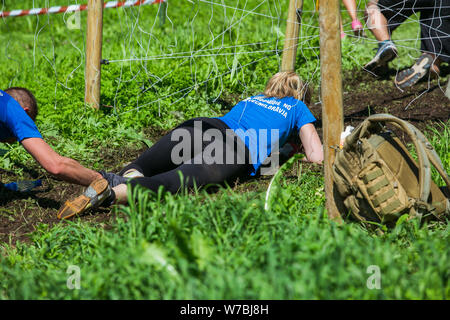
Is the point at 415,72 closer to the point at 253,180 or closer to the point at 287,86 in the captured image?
the point at 287,86

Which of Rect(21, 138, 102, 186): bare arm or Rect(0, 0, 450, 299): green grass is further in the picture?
Rect(21, 138, 102, 186): bare arm

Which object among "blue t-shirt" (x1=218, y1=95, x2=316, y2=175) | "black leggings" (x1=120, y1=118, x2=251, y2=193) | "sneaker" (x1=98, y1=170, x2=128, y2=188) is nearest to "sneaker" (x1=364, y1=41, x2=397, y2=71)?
"blue t-shirt" (x1=218, y1=95, x2=316, y2=175)

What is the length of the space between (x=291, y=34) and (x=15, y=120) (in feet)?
7.91

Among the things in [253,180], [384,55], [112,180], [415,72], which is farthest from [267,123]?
[415,72]

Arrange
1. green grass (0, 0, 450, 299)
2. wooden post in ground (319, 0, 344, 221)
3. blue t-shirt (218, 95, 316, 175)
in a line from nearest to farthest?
1. green grass (0, 0, 450, 299)
2. wooden post in ground (319, 0, 344, 221)
3. blue t-shirt (218, 95, 316, 175)

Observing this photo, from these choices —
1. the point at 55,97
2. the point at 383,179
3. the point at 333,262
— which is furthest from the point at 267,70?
the point at 333,262

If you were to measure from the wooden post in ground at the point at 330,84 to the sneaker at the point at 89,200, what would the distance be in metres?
1.33

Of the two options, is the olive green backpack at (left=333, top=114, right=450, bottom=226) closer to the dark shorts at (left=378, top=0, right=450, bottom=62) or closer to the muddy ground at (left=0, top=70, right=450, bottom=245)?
the muddy ground at (left=0, top=70, right=450, bottom=245)

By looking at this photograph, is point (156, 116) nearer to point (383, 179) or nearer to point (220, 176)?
point (220, 176)

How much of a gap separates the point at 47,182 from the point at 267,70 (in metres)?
2.74

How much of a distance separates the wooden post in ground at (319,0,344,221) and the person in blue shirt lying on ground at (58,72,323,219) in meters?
0.76

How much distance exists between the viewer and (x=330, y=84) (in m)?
2.93

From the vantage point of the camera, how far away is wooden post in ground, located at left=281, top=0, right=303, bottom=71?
14.8ft
